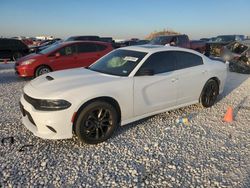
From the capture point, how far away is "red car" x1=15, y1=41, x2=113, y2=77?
367 inches

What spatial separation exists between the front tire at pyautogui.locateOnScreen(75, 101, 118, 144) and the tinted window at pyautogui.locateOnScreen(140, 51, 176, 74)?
1.14 m

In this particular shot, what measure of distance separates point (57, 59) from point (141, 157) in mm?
6674

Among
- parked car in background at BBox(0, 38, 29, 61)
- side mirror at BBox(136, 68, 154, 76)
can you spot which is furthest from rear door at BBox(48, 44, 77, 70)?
parked car in background at BBox(0, 38, 29, 61)

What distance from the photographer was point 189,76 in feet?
18.4

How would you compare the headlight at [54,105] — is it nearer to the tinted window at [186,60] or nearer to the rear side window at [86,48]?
the tinted window at [186,60]

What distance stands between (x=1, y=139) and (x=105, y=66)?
93.2 inches

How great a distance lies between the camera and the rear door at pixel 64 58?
9.52 meters

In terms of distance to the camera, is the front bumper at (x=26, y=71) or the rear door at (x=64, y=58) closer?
the front bumper at (x=26, y=71)

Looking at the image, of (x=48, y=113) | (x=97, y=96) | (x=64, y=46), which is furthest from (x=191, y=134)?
(x=64, y=46)

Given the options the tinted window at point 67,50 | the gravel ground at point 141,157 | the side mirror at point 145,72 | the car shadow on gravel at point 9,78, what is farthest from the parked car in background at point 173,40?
the side mirror at point 145,72

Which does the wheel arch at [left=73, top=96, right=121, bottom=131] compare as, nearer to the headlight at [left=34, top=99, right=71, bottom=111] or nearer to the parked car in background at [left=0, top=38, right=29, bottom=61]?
the headlight at [left=34, top=99, right=71, bottom=111]

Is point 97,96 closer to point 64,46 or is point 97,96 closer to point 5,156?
point 5,156

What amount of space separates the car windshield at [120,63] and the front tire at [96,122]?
32.5 inches

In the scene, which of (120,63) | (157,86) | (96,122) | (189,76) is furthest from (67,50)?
(96,122)
